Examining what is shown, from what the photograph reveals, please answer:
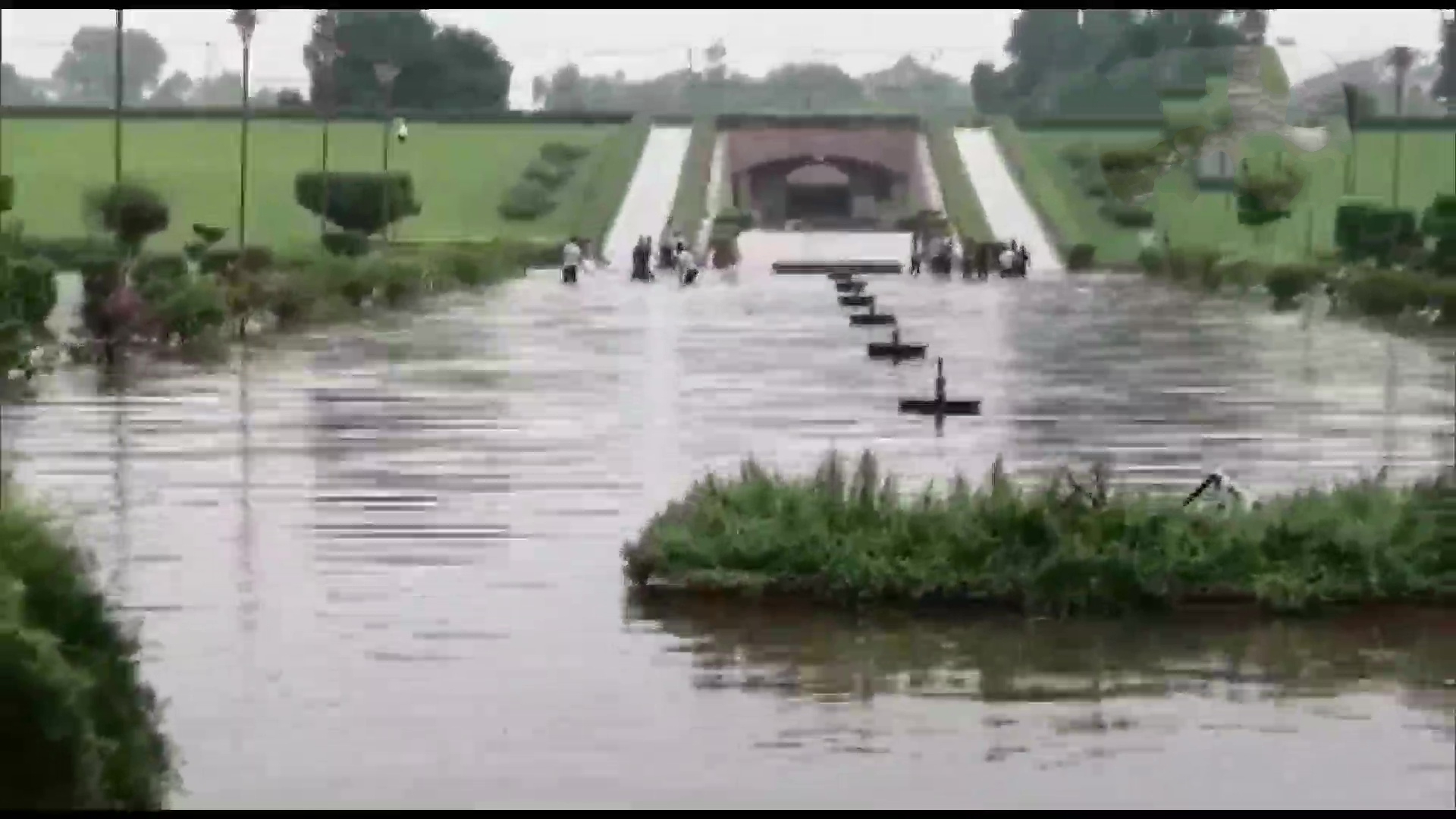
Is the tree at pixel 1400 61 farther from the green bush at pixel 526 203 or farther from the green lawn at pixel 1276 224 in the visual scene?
the green bush at pixel 526 203

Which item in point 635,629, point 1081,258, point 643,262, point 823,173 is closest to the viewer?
point 635,629

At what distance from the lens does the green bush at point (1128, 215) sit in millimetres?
40688

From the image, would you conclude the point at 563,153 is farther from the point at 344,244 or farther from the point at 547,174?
the point at 344,244

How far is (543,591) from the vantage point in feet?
23.8

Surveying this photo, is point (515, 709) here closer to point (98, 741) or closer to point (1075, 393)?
point (98, 741)

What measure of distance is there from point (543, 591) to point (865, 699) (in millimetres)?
1688

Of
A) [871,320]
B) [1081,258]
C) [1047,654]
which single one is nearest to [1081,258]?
[1081,258]

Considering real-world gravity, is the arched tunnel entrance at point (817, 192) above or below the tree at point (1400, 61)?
below

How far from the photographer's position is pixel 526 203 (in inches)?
1650

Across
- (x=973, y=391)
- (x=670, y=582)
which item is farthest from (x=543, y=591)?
(x=973, y=391)

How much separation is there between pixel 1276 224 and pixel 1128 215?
3.99 m

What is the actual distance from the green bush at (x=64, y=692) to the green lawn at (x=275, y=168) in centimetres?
2979

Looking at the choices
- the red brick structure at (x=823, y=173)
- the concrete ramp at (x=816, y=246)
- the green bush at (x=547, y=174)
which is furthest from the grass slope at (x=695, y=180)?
the green bush at (x=547, y=174)

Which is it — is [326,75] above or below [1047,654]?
above
